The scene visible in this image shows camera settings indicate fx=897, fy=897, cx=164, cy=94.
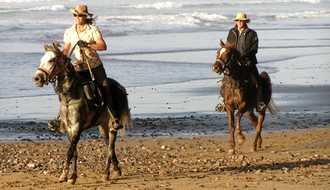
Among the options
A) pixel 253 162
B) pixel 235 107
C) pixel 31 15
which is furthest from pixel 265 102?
pixel 31 15

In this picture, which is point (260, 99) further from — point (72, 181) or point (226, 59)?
point (72, 181)

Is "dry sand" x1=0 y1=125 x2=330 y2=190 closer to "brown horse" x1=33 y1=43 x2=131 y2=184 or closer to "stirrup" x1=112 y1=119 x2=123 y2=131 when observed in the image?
"brown horse" x1=33 y1=43 x2=131 y2=184

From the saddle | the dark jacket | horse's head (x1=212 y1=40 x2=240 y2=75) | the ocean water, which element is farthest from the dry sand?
the ocean water

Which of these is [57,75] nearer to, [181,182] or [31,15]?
[181,182]

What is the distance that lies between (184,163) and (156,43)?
929 inches

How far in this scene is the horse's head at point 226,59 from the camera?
1463 centimetres

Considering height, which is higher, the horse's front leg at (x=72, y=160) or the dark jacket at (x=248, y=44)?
the dark jacket at (x=248, y=44)

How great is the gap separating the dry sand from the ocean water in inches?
144

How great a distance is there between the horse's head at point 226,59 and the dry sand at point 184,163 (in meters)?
1.45

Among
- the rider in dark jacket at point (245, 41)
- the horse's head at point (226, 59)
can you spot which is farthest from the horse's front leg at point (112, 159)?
the rider in dark jacket at point (245, 41)

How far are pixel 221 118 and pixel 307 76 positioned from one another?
304 inches

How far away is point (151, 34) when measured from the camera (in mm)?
42969

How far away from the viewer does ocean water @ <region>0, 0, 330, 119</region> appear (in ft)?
83.3

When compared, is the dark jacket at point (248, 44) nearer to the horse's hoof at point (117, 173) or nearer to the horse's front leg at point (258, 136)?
the horse's front leg at point (258, 136)
